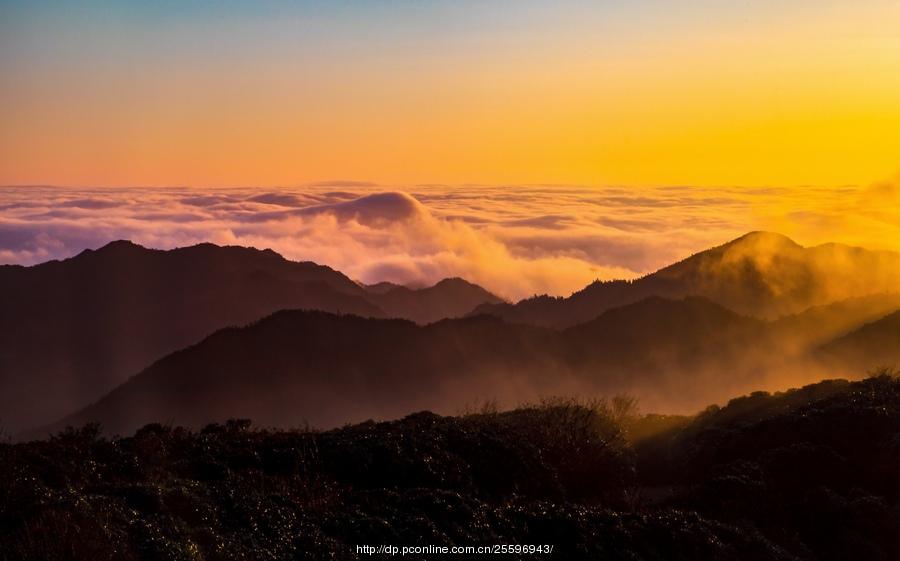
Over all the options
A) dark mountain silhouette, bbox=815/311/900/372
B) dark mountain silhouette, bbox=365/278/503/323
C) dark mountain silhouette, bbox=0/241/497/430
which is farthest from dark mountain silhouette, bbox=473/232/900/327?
dark mountain silhouette, bbox=0/241/497/430

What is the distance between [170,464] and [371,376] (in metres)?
71.8

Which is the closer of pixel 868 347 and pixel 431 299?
pixel 868 347

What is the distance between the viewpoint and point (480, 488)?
1043 inches

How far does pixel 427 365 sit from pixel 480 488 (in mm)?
69568

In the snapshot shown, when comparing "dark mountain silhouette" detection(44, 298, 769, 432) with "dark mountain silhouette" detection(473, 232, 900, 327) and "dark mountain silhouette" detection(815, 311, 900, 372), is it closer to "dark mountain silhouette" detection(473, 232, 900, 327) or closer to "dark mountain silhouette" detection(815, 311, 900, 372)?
"dark mountain silhouette" detection(815, 311, 900, 372)

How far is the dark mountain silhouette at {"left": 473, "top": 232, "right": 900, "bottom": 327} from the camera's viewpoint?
117750 millimetres

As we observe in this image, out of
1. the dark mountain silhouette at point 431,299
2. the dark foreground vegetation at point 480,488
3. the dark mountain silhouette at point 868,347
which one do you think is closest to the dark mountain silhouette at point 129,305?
the dark mountain silhouette at point 431,299

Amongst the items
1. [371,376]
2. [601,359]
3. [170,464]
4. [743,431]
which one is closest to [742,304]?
[601,359]

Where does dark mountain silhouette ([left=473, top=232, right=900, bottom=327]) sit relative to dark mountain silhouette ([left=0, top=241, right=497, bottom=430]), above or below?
above

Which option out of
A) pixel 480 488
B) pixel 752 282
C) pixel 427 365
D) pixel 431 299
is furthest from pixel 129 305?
pixel 480 488

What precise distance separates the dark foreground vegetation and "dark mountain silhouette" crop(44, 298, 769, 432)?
52.2 meters

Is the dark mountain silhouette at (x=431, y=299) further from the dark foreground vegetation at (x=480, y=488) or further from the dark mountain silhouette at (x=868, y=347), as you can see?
the dark foreground vegetation at (x=480, y=488)

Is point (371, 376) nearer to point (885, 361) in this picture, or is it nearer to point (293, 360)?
point (293, 360)

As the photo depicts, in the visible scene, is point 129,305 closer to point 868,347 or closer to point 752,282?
point 752,282
